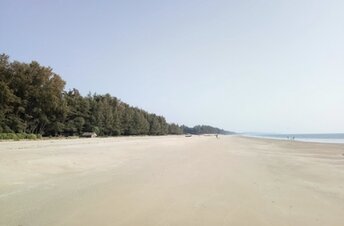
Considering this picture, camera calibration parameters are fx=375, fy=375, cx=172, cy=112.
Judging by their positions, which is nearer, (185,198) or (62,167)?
(185,198)

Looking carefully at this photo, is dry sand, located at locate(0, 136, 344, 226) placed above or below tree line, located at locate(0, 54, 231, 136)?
below

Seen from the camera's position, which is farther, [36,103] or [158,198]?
[36,103]

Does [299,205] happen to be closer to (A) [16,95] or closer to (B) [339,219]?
(B) [339,219]

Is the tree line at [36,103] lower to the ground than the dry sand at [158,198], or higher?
higher

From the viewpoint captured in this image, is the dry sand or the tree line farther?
the tree line

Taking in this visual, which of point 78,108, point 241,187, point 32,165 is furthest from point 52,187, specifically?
point 78,108

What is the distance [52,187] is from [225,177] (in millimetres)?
7029

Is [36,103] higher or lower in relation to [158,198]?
higher

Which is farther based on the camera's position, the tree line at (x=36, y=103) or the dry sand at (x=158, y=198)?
the tree line at (x=36, y=103)

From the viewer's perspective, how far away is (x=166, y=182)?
1305cm

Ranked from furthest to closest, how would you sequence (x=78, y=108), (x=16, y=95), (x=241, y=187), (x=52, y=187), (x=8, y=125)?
(x=78, y=108) → (x=16, y=95) → (x=8, y=125) → (x=241, y=187) → (x=52, y=187)

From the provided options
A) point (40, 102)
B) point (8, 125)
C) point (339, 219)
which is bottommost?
point (339, 219)

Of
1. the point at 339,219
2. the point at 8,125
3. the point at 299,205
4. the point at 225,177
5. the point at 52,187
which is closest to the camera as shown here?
the point at 339,219

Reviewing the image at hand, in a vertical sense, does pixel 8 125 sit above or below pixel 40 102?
below
